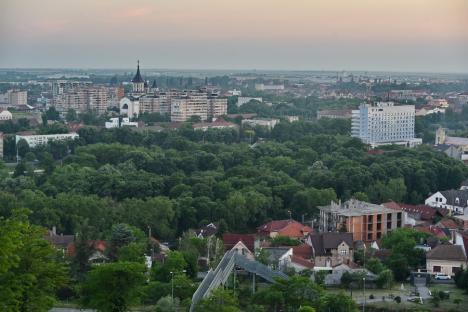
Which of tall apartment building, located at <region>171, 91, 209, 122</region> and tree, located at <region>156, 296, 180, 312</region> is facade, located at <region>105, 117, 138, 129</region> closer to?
tall apartment building, located at <region>171, 91, 209, 122</region>

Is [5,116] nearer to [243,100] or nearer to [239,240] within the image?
[243,100]

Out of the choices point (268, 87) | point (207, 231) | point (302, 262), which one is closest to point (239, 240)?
point (207, 231)

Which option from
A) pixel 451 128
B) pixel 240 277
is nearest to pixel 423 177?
pixel 240 277

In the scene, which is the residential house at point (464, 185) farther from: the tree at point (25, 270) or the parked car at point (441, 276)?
the tree at point (25, 270)

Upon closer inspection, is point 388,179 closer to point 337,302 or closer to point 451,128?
point 337,302

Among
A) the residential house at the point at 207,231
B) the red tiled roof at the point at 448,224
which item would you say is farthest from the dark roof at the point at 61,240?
the red tiled roof at the point at 448,224

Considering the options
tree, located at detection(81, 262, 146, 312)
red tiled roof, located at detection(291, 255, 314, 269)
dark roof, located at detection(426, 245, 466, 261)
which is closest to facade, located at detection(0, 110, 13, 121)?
red tiled roof, located at detection(291, 255, 314, 269)
